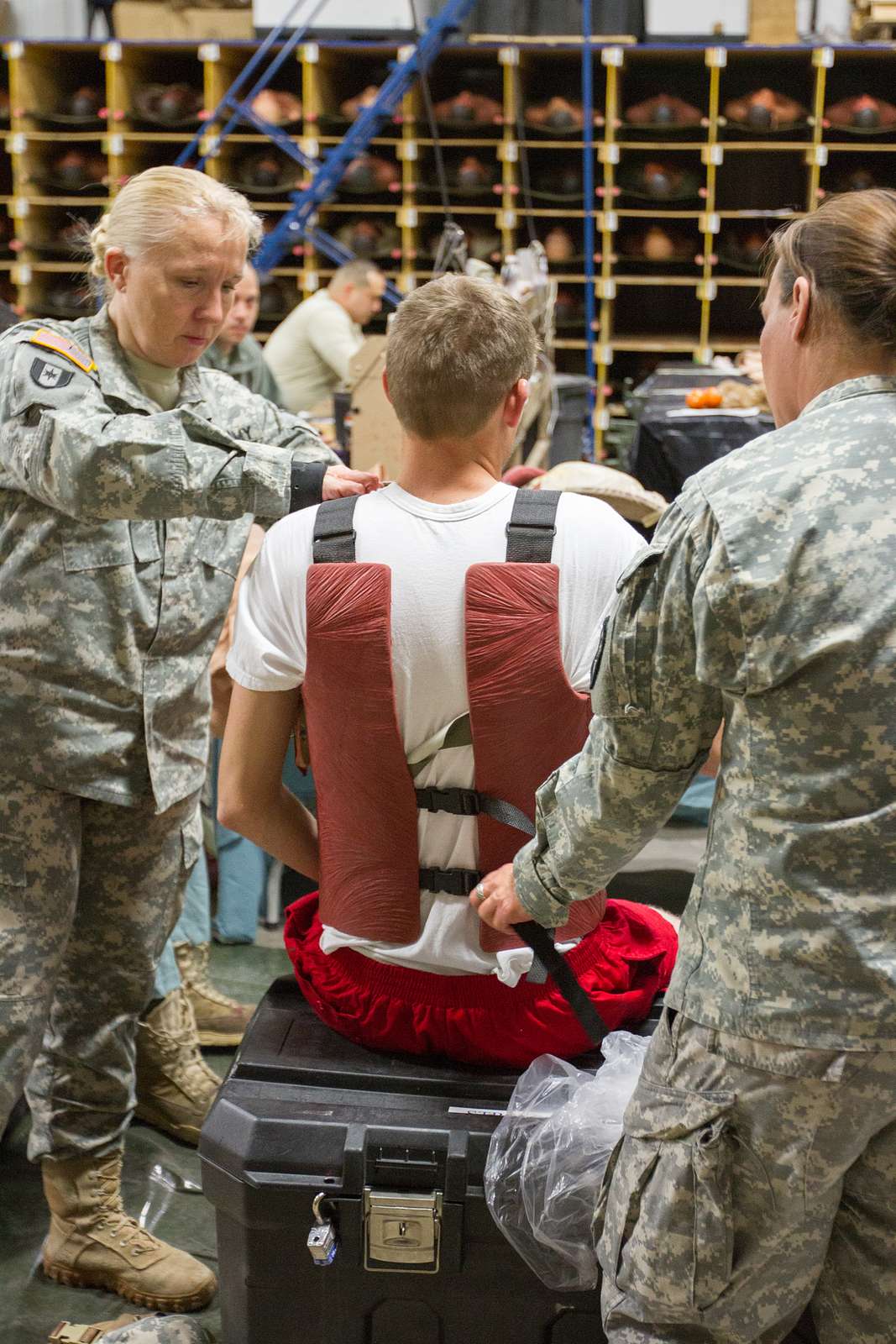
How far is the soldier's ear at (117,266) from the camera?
1995 millimetres

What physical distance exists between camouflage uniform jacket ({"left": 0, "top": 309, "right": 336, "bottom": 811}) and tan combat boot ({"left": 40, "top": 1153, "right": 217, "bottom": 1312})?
63cm

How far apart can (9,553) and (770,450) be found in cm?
117

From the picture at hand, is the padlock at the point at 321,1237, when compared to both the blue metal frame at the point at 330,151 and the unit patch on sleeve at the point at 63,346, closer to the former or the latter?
the unit patch on sleeve at the point at 63,346

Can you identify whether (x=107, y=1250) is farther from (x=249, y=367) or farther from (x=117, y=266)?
(x=249, y=367)

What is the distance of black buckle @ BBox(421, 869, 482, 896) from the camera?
67.3 inches

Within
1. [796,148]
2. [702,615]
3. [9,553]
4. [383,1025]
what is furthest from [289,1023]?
[796,148]

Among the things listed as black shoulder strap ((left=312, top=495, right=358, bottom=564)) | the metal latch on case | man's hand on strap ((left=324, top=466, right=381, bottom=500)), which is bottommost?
the metal latch on case

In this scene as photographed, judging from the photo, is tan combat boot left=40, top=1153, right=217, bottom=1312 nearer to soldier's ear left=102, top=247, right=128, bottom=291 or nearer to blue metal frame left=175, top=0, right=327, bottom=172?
soldier's ear left=102, top=247, right=128, bottom=291

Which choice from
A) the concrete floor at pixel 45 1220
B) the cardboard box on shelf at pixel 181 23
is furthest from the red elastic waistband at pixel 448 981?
the cardboard box on shelf at pixel 181 23

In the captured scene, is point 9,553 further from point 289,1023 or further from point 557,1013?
point 557,1013

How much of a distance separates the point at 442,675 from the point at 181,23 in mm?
8171

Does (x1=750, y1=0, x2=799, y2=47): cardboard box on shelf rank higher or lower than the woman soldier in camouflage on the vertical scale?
higher

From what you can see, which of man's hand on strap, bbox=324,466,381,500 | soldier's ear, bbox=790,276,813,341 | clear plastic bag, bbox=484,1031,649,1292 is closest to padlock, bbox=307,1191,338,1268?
clear plastic bag, bbox=484,1031,649,1292

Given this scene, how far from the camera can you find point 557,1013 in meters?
1.74
